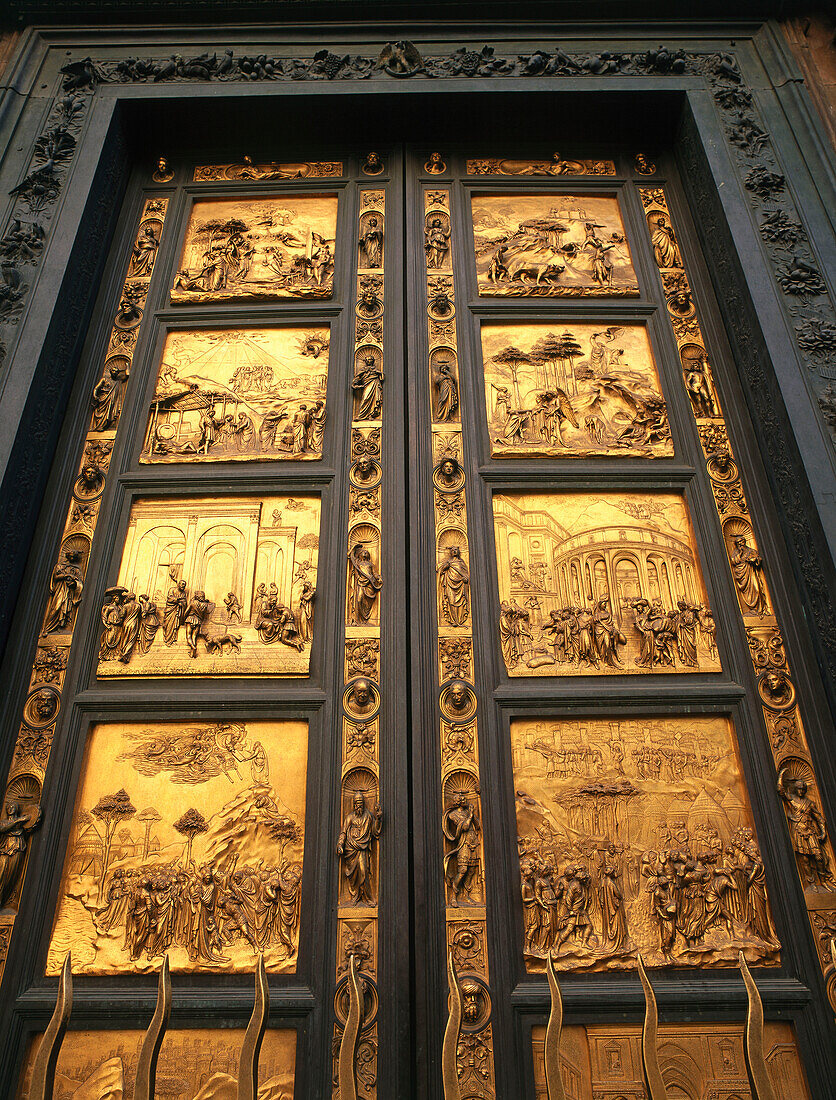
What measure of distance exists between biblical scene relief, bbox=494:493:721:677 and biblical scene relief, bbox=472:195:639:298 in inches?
72.2

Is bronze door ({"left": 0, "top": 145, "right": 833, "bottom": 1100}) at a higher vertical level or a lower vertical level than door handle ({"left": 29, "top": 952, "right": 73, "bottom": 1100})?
higher

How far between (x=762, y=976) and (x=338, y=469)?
3.58 metres

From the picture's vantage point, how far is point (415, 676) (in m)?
4.62

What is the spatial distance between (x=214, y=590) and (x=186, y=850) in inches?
57.5

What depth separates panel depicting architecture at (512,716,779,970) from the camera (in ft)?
13.2

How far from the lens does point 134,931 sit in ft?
13.2

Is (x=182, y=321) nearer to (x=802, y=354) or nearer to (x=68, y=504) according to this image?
(x=68, y=504)

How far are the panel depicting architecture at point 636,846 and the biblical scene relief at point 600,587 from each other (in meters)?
0.37

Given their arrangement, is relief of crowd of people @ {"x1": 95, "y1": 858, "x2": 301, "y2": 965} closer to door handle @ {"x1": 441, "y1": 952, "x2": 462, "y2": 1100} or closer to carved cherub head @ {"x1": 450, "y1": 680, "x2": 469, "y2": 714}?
carved cherub head @ {"x1": 450, "y1": 680, "x2": 469, "y2": 714}

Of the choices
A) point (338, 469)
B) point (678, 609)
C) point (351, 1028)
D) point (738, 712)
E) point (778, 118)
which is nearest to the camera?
point (351, 1028)

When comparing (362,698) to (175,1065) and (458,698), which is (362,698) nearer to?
(458,698)

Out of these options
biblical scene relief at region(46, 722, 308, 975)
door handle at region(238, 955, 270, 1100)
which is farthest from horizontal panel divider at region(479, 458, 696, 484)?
door handle at region(238, 955, 270, 1100)

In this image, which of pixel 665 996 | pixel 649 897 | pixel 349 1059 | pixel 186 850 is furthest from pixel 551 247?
pixel 349 1059

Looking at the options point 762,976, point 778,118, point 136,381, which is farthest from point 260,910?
point 778,118
